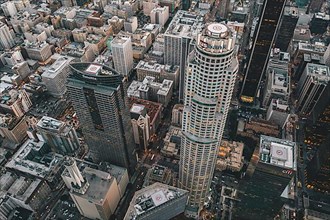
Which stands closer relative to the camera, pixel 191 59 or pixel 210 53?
pixel 210 53

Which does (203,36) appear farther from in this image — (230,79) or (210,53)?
(230,79)

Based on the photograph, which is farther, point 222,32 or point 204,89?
point 204,89

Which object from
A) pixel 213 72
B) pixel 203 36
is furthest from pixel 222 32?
pixel 213 72

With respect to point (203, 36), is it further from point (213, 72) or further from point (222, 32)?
point (213, 72)

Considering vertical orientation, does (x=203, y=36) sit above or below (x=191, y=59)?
above

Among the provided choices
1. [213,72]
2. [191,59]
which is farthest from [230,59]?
[191,59]

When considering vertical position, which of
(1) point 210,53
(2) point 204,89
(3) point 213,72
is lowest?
(2) point 204,89

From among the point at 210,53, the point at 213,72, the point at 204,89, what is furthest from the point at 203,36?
the point at 204,89

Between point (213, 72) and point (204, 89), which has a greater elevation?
point (213, 72)

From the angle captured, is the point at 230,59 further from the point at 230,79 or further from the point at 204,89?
the point at 204,89
